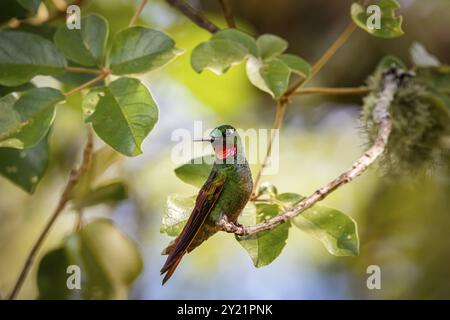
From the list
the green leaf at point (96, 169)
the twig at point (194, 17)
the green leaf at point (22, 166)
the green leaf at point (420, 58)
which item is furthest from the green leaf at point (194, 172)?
the green leaf at point (420, 58)

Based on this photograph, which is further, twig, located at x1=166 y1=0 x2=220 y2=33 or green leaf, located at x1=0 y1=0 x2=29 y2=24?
twig, located at x1=166 y1=0 x2=220 y2=33

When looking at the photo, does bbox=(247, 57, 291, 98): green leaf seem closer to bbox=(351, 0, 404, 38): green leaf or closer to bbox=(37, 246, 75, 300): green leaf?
bbox=(351, 0, 404, 38): green leaf

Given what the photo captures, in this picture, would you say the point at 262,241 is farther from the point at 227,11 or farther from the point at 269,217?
the point at 227,11

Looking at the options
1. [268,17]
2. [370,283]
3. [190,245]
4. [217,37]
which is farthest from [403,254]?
[190,245]

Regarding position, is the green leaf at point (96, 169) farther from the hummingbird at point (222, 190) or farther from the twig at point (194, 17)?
the hummingbird at point (222, 190)

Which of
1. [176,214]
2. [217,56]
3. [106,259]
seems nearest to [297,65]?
[217,56]

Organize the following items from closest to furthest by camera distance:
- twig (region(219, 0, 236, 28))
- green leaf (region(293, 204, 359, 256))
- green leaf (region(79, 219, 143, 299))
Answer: green leaf (region(293, 204, 359, 256)) < twig (region(219, 0, 236, 28)) < green leaf (region(79, 219, 143, 299))

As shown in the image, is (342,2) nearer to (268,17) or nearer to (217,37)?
(268,17)

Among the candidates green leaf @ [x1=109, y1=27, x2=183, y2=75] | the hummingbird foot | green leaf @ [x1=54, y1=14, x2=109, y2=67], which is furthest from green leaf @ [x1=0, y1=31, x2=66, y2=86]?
the hummingbird foot
